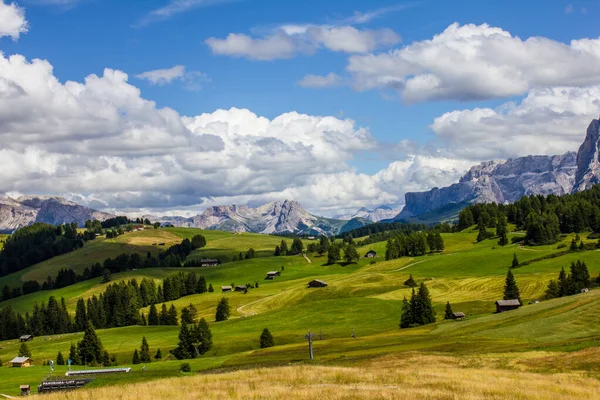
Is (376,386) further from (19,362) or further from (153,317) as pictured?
(153,317)

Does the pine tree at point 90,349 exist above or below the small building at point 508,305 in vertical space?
above

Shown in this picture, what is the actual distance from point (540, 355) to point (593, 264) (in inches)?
4746

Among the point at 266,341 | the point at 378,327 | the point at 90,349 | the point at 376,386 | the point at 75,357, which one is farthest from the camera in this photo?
the point at 378,327

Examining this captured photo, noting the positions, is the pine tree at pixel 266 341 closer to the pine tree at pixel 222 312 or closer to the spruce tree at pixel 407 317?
the spruce tree at pixel 407 317

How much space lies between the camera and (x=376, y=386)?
37.4m

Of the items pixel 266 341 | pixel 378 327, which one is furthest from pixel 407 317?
pixel 266 341

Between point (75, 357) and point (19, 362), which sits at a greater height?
point (19, 362)

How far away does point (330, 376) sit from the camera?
4431cm

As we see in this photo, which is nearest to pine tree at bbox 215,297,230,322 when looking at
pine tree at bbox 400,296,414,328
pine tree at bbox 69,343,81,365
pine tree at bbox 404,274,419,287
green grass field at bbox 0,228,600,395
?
green grass field at bbox 0,228,600,395

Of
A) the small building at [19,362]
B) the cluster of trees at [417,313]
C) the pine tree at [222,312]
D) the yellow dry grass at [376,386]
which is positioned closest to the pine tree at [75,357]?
the small building at [19,362]

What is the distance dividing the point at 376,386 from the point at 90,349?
10083cm

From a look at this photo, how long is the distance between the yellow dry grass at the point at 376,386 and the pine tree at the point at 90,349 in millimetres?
83126

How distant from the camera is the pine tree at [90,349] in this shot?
4884 inches

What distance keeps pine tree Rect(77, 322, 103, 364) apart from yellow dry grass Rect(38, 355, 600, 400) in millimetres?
83126
